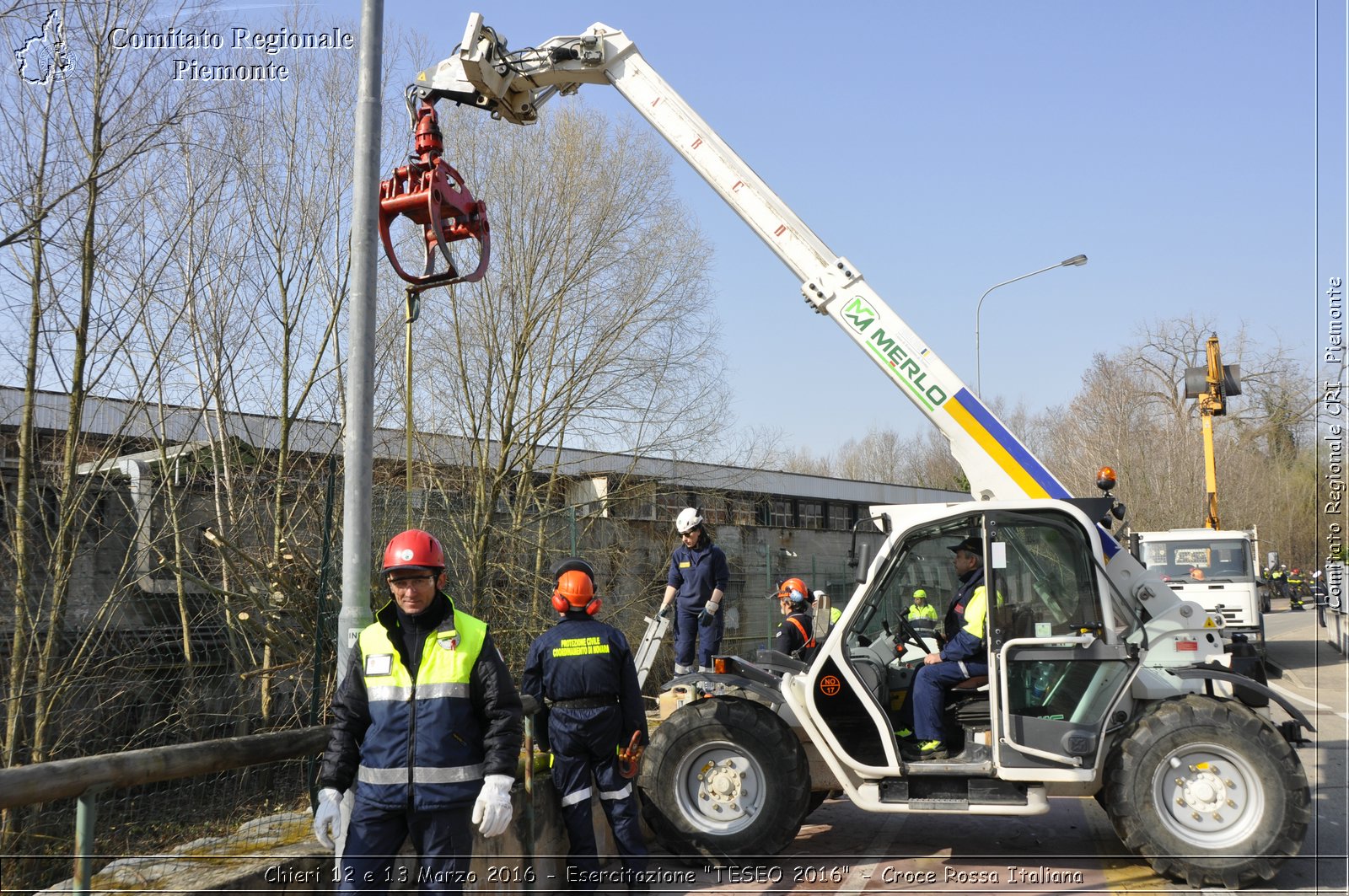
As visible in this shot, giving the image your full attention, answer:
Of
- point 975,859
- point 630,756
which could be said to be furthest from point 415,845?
point 975,859

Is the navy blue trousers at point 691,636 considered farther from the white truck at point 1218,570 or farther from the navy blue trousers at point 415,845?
the white truck at point 1218,570

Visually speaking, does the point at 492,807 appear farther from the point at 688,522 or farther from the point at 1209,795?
the point at 688,522

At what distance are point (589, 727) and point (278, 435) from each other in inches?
386

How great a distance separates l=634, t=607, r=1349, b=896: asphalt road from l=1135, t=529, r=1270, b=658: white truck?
10.4 m

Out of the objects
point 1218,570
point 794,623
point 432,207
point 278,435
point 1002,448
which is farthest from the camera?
point 1218,570

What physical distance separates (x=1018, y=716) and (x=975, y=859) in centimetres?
117

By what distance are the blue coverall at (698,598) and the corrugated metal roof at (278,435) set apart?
21.1ft

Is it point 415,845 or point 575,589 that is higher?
point 575,589

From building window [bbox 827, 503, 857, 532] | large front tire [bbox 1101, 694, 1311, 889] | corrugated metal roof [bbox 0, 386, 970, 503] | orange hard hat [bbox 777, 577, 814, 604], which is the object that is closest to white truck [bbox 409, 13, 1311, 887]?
large front tire [bbox 1101, 694, 1311, 889]

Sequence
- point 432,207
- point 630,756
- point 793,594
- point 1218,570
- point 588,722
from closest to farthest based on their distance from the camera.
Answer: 1. point 588,722
2. point 630,756
3. point 432,207
4. point 793,594
5. point 1218,570

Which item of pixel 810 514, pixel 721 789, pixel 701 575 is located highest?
pixel 810 514

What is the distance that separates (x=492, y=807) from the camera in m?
4.10

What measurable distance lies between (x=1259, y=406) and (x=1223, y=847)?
2992 cm

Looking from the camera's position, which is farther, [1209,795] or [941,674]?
[941,674]
